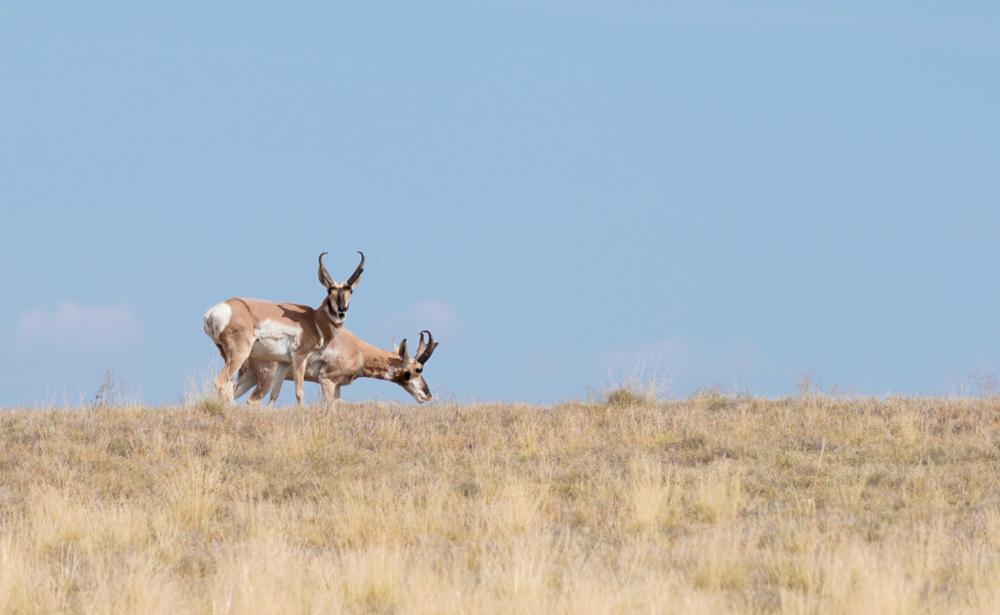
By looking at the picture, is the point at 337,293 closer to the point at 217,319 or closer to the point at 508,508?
the point at 217,319

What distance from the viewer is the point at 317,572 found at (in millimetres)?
11172

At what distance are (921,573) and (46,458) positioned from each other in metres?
10.4

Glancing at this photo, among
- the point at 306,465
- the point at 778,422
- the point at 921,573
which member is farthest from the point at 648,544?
the point at 778,422


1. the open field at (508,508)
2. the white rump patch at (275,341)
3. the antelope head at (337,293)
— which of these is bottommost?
the open field at (508,508)

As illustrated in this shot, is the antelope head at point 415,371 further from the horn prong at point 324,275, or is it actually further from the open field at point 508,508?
the open field at point 508,508

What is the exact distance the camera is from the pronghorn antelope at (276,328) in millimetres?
22703

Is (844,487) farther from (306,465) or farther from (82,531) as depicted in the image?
(82,531)

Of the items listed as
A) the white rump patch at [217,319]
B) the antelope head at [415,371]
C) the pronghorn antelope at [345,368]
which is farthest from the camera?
the antelope head at [415,371]

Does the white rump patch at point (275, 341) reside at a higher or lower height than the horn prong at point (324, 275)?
lower

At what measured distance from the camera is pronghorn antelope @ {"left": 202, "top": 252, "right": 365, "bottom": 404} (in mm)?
22703

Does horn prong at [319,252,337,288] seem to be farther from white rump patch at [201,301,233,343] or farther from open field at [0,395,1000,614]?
open field at [0,395,1000,614]

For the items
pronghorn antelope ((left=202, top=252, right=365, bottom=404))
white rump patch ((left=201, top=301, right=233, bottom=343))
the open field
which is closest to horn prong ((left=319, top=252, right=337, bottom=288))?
pronghorn antelope ((left=202, top=252, right=365, bottom=404))

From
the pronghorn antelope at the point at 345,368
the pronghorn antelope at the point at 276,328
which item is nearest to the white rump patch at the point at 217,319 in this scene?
Answer: the pronghorn antelope at the point at 276,328

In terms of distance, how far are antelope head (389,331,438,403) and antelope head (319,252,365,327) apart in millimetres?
2883
